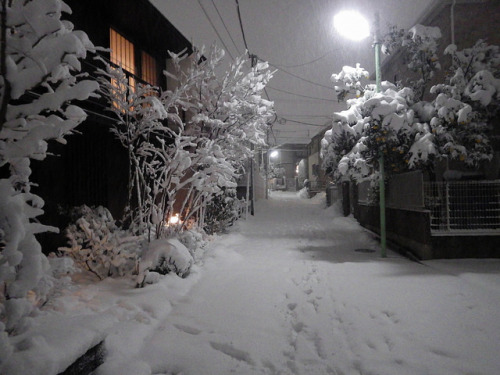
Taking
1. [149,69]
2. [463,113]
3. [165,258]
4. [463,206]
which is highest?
[149,69]

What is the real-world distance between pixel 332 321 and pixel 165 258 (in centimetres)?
303

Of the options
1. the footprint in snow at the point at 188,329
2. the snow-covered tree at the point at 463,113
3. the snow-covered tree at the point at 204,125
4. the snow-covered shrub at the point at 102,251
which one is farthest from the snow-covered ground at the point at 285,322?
the snow-covered tree at the point at 463,113

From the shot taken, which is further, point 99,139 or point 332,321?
point 99,139

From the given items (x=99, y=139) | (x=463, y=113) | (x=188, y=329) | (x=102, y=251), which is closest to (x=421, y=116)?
(x=463, y=113)

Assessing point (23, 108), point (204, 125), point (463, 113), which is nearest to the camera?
point (23, 108)

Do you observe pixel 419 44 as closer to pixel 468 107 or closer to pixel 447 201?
pixel 468 107

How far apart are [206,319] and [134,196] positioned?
6.57 metres

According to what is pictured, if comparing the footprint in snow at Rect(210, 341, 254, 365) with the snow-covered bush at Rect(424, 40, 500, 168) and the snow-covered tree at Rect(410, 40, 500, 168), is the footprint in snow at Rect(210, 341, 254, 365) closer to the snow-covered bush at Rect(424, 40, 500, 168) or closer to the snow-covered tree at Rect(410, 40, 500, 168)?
the snow-covered tree at Rect(410, 40, 500, 168)

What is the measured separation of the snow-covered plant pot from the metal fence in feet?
18.5

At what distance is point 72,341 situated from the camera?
2359 millimetres

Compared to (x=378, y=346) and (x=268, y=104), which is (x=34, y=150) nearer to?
(x=378, y=346)

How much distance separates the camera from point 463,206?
7.96 m

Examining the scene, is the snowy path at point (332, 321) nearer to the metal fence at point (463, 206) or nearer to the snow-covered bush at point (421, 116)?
the metal fence at point (463, 206)

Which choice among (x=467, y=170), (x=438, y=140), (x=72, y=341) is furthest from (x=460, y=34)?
(x=72, y=341)
